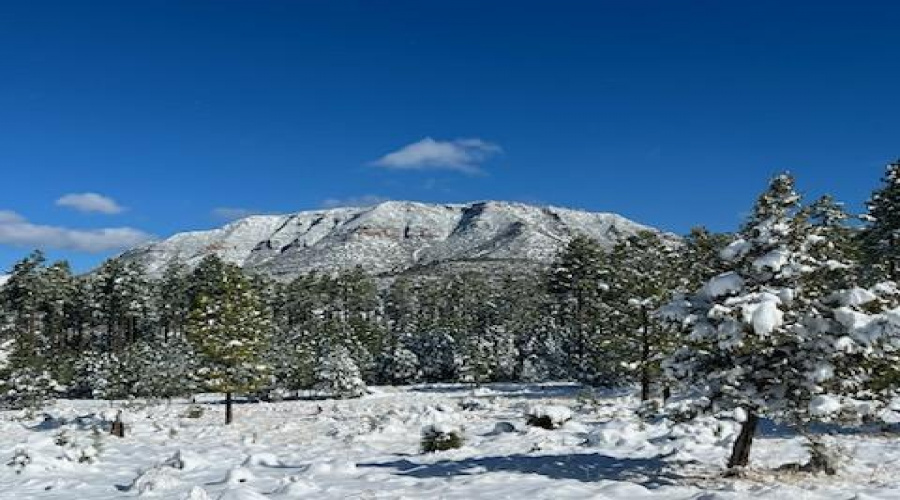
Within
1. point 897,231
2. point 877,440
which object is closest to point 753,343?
point 877,440

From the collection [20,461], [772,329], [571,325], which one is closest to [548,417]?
[772,329]

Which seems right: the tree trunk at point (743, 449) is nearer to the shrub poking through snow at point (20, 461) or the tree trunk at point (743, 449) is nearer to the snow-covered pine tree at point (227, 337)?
the shrub poking through snow at point (20, 461)

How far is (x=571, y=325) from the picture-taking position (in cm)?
7012

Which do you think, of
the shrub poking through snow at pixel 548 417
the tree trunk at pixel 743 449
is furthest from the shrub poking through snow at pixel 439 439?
the tree trunk at pixel 743 449

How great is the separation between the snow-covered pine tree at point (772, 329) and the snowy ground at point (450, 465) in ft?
5.02

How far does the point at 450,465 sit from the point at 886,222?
35162 mm

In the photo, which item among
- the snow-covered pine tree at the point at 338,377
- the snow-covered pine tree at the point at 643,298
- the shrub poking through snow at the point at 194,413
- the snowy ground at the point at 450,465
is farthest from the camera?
the snow-covered pine tree at the point at 338,377

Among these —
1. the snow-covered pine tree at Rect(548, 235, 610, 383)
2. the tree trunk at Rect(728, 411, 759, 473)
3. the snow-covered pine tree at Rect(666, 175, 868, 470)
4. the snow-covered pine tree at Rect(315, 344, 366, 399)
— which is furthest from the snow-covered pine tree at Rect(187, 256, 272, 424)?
the snow-covered pine tree at Rect(666, 175, 868, 470)

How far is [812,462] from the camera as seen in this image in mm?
15117

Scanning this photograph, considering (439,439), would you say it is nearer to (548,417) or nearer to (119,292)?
(548,417)

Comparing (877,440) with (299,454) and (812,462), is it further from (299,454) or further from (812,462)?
(299,454)

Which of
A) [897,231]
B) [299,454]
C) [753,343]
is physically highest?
[897,231]

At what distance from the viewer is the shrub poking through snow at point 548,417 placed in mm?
24469

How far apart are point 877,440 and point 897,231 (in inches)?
1066
